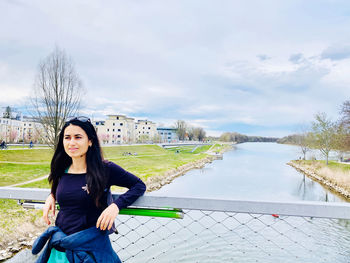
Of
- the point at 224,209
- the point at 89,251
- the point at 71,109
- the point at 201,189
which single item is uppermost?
the point at 71,109

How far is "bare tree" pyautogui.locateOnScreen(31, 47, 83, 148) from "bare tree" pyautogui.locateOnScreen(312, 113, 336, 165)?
24743 millimetres

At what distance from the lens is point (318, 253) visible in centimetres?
651

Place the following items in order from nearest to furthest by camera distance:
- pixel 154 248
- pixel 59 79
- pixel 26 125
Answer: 1. pixel 154 248
2. pixel 59 79
3. pixel 26 125

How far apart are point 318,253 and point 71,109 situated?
13.4 m

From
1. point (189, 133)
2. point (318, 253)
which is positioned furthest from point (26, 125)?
point (318, 253)

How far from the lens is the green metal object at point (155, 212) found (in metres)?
1.67

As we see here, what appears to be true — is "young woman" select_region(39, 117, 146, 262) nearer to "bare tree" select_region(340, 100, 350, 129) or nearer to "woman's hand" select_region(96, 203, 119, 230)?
"woman's hand" select_region(96, 203, 119, 230)

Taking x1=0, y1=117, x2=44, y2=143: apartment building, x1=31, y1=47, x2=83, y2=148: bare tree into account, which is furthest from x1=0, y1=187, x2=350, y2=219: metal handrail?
x1=0, y1=117, x2=44, y2=143: apartment building

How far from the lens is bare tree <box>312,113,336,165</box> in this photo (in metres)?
25.4

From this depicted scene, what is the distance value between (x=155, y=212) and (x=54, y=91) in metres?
14.1

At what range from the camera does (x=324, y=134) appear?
86.8ft

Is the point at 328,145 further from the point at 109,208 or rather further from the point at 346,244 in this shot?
the point at 109,208

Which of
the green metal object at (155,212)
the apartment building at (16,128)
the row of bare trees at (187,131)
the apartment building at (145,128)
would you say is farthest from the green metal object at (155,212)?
the row of bare trees at (187,131)

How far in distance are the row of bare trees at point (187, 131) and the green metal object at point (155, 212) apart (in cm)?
8736
